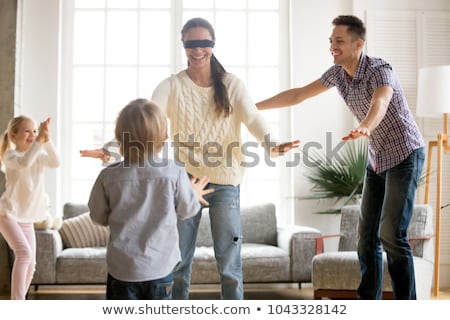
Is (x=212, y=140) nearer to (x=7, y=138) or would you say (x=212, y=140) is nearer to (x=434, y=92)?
→ (x=7, y=138)

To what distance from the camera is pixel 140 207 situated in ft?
5.46

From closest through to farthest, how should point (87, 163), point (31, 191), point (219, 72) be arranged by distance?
point (219, 72)
point (31, 191)
point (87, 163)

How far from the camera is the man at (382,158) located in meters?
1.92

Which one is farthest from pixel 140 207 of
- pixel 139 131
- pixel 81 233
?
pixel 81 233

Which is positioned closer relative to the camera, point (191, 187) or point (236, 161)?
point (191, 187)

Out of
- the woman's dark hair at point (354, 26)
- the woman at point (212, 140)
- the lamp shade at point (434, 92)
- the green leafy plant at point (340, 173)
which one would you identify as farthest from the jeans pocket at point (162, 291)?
the lamp shade at point (434, 92)

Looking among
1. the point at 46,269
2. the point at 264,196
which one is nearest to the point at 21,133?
the point at 46,269

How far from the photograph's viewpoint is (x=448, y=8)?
360cm

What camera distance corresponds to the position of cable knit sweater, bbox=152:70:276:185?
78.0 inches

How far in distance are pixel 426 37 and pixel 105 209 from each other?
248cm

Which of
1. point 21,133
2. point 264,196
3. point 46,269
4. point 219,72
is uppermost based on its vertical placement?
point 219,72

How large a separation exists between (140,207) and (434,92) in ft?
7.09
